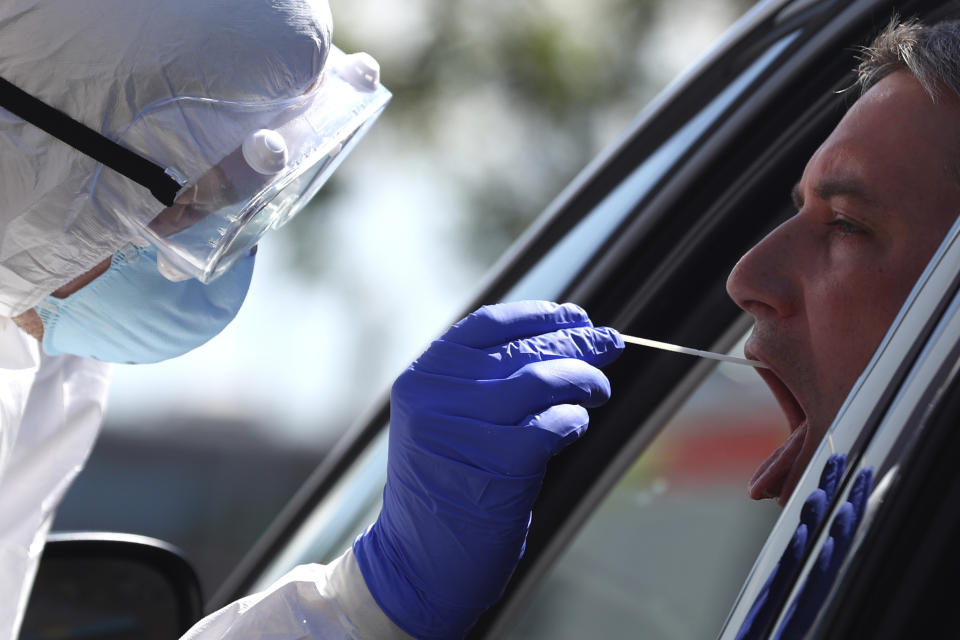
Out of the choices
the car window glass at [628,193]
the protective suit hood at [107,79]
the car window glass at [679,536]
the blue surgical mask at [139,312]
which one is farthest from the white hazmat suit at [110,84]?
the car window glass at [679,536]

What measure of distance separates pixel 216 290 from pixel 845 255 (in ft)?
4.64

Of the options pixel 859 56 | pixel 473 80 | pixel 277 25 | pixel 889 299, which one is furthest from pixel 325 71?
pixel 473 80

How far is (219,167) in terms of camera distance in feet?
6.51

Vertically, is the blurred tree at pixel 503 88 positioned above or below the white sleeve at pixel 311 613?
above

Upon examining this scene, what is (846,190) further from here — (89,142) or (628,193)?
(89,142)

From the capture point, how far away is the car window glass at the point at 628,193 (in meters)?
1.73

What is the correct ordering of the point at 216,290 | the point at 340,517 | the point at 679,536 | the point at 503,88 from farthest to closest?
the point at 503,88
the point at 679,536
the point at 216,290
the point at 340,517

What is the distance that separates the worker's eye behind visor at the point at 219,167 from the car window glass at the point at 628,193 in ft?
1.82

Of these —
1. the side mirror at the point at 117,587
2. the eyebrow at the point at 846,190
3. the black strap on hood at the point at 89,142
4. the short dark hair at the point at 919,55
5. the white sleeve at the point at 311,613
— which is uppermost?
the short dark hair at the point at 919,55

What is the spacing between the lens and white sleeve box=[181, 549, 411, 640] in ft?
5.32

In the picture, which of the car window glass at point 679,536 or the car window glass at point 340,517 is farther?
the car window glass at point 679,536

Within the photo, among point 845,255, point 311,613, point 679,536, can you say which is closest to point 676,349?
point 845,255

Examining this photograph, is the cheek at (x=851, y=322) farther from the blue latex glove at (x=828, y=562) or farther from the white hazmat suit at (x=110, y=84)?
the white hazmat suit at (x=110, y=84)

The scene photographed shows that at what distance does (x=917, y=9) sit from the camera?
161 cm
